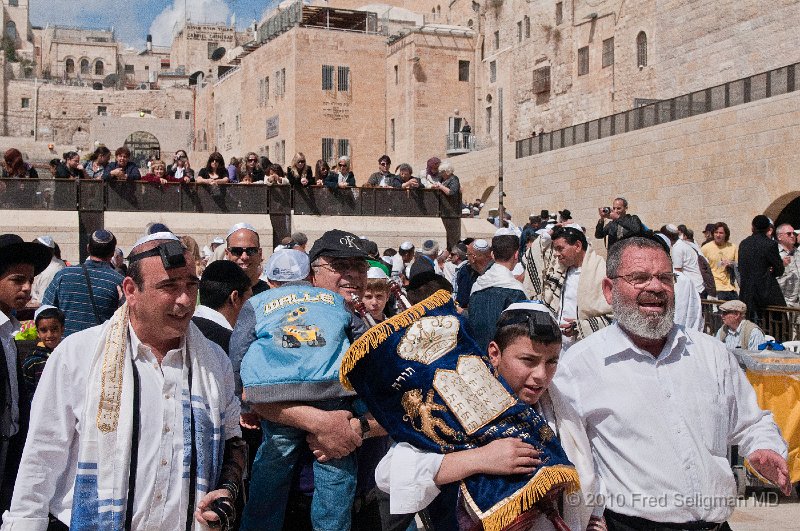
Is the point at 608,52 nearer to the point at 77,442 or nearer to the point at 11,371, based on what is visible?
the point at 11,371

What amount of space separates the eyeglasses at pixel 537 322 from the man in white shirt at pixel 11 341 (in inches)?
82.8

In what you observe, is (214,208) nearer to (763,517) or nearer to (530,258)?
(530,258)

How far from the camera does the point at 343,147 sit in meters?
42.0

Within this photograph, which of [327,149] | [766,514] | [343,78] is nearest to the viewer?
[766,514]

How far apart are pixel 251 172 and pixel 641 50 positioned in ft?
62.3

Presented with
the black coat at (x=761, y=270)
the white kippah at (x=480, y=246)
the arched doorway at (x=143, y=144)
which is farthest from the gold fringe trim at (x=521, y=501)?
the arched doorway at (x=143, y=144)

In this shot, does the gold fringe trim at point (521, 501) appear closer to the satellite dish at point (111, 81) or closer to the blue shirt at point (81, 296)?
the blue shirt at point (81, 296)

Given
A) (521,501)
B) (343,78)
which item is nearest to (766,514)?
(521,501)

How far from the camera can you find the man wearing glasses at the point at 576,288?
18.5ft

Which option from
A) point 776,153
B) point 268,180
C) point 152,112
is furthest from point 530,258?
point 152,112

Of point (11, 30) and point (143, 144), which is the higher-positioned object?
point (11, 30)

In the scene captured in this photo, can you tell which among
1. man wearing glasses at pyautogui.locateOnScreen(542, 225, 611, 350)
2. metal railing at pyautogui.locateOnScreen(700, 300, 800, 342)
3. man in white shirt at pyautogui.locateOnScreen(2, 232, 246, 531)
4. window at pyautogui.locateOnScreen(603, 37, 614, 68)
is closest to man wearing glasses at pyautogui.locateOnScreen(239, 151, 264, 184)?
metal railing at pyautogui.locateOnScreen(700, 300, 800, 342)

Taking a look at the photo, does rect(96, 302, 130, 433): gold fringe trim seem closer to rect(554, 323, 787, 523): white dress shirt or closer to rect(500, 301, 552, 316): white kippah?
rect(500, 301, 552, 316): white kippah

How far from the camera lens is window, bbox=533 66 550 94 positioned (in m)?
37.9
